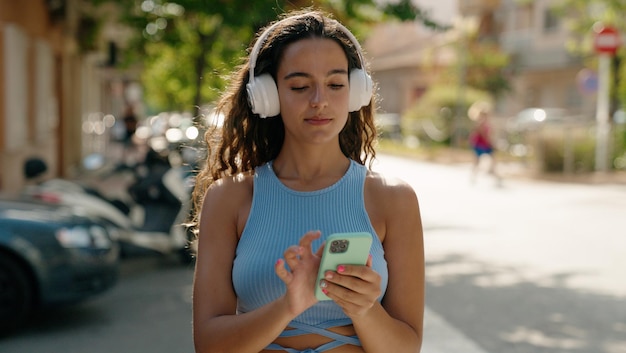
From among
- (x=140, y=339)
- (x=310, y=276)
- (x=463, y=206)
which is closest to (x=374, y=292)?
(x=310, y=276)

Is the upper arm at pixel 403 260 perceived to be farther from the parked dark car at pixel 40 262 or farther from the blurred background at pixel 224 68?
the parked dark car at pixel 40 262

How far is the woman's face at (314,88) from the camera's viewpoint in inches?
92.2

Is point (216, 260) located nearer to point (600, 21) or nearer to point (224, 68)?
point (224, 68)

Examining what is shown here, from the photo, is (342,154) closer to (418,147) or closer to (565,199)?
(565,199)

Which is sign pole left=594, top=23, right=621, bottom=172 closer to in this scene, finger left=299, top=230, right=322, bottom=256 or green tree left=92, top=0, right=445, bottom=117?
green tree left=92, top=0, right=445, bottom=117

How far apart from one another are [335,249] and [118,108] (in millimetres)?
55792

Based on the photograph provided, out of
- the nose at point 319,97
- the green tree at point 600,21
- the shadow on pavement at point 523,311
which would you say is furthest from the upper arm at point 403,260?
the green tree at point 600,21

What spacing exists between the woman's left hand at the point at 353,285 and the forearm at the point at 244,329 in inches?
5.3

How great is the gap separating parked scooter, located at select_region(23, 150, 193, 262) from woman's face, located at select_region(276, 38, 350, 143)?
6.87 m

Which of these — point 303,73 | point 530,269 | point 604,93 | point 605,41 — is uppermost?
point 605,41

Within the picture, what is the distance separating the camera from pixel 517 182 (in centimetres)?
2167

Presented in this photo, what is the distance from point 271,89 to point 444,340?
14.4ft

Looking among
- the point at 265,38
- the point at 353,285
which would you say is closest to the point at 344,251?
the point at 353,285

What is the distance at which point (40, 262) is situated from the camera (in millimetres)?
6652
